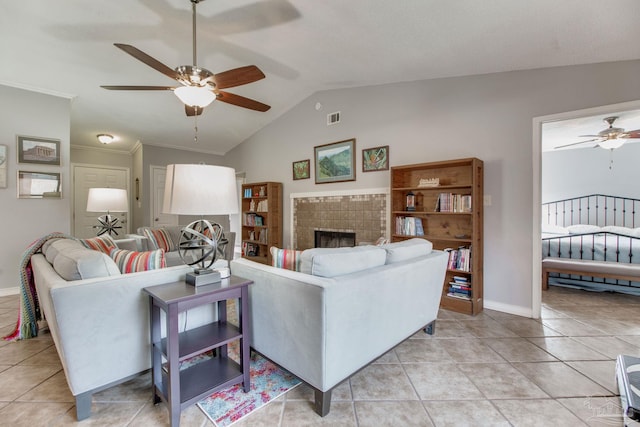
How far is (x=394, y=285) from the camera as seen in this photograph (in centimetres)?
183

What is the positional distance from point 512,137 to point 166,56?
12.7 ft

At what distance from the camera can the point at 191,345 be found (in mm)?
1498

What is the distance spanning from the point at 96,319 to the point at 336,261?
4.26 ft

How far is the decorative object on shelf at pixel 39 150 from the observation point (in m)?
3.57

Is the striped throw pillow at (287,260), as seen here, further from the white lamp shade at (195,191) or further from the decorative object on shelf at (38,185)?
the decorative object on shelf at (38,185)

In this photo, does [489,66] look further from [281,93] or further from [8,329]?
[8,329]

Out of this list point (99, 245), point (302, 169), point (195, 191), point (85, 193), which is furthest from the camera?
point (85, 193)

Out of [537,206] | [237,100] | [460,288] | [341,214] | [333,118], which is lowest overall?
[460,288]

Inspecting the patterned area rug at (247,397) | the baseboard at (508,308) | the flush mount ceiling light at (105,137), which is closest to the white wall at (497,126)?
the baseboard at (508,308)

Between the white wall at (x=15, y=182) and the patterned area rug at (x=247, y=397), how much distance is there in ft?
11.8

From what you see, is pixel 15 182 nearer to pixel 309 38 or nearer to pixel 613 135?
pixel 309 38

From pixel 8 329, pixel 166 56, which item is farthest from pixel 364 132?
pixel 8 329

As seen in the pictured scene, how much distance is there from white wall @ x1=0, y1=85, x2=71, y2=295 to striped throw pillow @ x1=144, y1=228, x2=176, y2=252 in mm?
1033

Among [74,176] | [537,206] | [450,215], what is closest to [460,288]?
[450,215]
